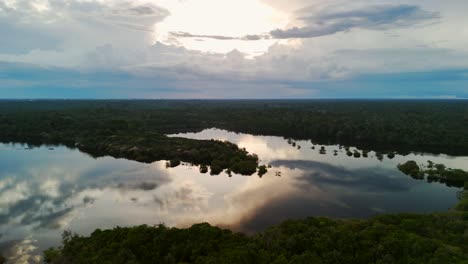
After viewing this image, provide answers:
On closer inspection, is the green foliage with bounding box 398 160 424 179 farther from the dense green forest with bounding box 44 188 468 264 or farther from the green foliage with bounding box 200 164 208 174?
the green foliage with bounding box 200 164 208 174

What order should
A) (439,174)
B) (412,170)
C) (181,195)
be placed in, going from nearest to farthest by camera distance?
1. (181,195)
2. (439,174)
3. (412,170)

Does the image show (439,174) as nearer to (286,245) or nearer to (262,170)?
(262,170)

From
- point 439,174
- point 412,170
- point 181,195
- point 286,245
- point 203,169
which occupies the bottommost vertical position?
point 181,195

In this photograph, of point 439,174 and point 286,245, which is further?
point 439,174

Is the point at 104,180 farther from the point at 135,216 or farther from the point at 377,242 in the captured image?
the point at 377,242

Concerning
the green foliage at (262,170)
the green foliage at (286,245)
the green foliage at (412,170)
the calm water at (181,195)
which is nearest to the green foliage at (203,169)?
the calm water at (181,195)

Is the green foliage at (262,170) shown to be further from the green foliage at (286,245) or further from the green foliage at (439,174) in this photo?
the green foliage at (286,245)

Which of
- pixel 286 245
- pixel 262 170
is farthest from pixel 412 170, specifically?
pixel 286 245

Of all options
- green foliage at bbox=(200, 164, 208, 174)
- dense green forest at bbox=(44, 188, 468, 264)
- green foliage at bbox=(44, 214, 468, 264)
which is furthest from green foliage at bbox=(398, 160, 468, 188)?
green foliage at bbox=(200, 164, 208, 174)
